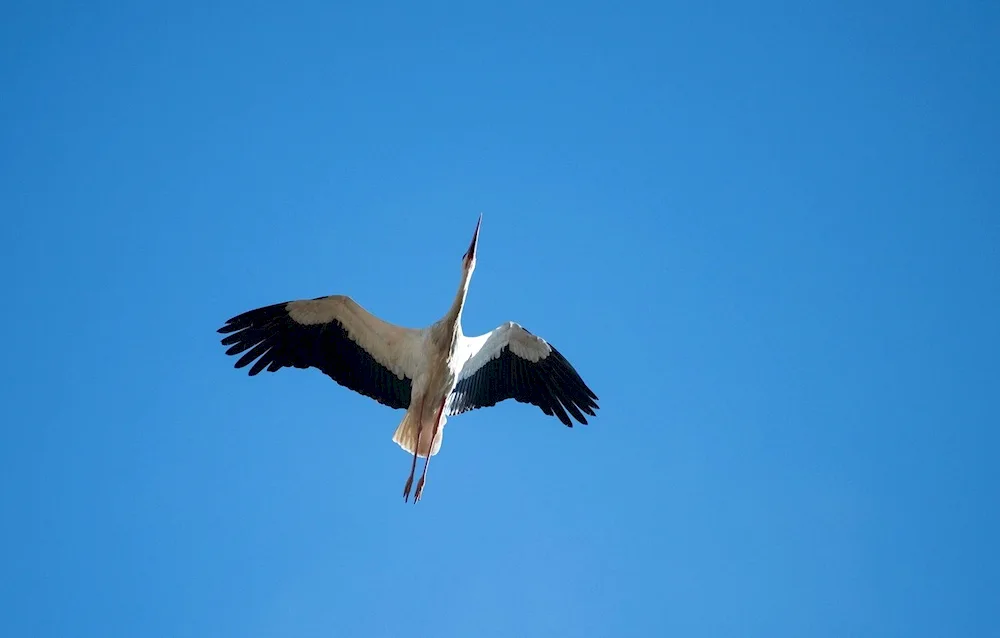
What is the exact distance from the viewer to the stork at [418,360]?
875cm

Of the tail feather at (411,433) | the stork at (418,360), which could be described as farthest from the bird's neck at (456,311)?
the tail feather at (411,433)

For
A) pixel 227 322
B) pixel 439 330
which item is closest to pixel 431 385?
pixel 439 330

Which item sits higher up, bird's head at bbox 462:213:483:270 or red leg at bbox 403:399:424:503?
bird's head at bbox 462:213:483:270

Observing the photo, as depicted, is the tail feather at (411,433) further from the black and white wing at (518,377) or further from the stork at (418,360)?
the black and white wing at (518,377)

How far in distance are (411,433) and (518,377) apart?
1131 millimetres

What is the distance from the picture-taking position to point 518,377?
926 cm

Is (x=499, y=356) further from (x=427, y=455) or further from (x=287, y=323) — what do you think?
(x=287, y=323)

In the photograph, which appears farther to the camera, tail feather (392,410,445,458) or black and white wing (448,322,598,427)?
black and white wing (448,322,598,427)

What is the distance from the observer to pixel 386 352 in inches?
362

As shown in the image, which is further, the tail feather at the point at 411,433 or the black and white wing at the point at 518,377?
the black and white wing at the point at 518,377

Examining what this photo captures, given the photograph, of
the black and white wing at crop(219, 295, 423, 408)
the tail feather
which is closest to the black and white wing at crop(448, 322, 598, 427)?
the tail feather

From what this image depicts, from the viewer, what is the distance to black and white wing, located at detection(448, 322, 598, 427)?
29.9 feet

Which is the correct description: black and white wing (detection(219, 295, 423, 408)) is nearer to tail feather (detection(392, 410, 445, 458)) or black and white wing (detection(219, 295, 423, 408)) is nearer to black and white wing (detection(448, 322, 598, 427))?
tail feather (detection(392, 410, 445, 458))

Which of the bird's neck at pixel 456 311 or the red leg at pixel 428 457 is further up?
the bird's neck at pixel 456 311
